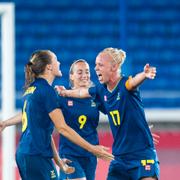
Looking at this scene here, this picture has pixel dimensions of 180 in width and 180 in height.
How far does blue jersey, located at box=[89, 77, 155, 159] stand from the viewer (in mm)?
6004

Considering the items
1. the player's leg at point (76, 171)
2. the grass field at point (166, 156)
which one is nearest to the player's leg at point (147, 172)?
the player's leg at point (76, 171)

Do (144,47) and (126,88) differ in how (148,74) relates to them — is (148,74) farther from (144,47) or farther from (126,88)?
(144,47)

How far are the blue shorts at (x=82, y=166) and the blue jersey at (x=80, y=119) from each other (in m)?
0.05

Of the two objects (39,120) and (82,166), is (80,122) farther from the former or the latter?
(39,120)

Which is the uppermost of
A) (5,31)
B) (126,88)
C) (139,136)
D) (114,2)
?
(114,2)

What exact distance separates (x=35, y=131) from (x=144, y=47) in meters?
11.0

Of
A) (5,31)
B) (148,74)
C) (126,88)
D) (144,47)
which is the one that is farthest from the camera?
(144,47)

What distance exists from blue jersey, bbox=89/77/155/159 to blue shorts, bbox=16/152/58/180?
724mm

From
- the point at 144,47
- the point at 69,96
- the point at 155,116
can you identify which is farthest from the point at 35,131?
the point at 144,47

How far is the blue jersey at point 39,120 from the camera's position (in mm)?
5547

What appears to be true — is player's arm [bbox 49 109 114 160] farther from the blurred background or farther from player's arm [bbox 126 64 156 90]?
the blurred background

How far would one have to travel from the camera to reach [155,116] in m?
15.1

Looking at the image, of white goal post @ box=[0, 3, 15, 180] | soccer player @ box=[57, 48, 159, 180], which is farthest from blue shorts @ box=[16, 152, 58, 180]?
white goal post @ box=[0, 3, 15, 180]

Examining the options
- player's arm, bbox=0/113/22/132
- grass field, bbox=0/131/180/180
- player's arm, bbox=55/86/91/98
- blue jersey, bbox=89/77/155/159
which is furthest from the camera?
grass field, bbox=0/131/180/180
